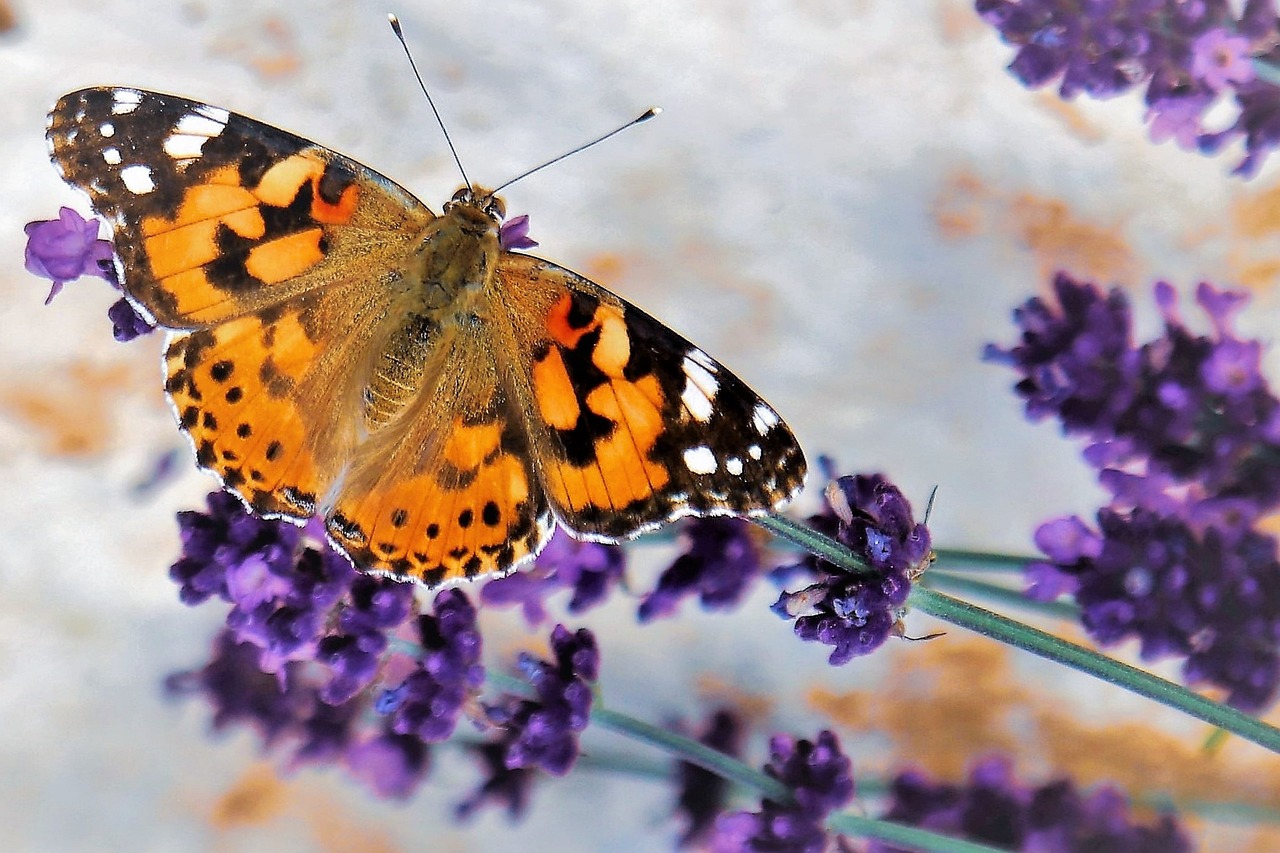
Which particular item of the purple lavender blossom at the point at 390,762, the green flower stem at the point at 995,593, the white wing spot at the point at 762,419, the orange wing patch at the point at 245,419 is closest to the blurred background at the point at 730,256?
the purple lavender blossom at the point at 390,762

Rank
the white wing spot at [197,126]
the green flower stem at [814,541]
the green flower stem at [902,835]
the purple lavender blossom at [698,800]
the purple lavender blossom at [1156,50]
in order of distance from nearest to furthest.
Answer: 1. the green flower stem at [814,541]
2. the white wing spot at [197,126]
3. the green flower stem at [902,835]
4. the purple lavender blossom at [1156,50]
5. the purple lavender blossom at [698,800]

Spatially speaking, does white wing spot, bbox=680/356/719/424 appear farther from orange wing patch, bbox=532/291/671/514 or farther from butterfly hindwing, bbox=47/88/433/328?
butterfly hindwing, bbox=47/88/433/328

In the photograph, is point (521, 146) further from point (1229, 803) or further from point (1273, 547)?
point (1229, 803)

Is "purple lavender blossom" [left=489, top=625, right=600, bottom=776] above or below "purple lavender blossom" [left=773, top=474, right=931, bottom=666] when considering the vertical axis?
below

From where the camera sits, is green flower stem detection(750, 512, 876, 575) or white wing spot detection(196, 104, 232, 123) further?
white wing spot detection(196, 104, 232, 123)

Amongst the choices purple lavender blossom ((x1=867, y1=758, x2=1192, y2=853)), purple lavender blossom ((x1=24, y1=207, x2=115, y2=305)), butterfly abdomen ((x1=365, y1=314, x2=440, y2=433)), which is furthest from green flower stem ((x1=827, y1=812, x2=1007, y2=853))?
purple lavender blossom ((x1=24, y1=207, x2=115, y2=305))

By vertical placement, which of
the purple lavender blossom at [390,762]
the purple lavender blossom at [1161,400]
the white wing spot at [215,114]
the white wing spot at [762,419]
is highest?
the purple lavender blossom at [1161,400]

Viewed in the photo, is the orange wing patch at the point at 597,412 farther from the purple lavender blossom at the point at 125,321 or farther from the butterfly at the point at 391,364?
the purple lavender blossom at the point at 125,321

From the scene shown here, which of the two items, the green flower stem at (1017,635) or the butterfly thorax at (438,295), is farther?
the butterfly thorax at (438,295)

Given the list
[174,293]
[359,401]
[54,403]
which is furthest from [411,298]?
[54,403]
